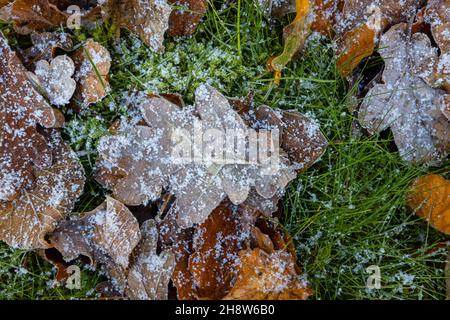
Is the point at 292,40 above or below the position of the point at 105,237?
above

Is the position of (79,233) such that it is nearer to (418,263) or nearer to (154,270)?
(154,270)

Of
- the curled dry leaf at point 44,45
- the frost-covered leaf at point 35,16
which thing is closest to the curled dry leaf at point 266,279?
the curled dry leaf at point 44,45

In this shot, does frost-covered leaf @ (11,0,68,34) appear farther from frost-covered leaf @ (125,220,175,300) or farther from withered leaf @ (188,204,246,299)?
withered leaf @ (188,204,246,299)

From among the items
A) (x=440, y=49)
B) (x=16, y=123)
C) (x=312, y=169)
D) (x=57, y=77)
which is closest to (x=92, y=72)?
(x=57, y=77)

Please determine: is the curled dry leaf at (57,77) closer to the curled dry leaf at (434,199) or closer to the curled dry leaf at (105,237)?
the curled dry leaf at (105,237)

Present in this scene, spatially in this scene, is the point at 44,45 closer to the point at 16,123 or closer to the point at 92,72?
the point at 92,72
